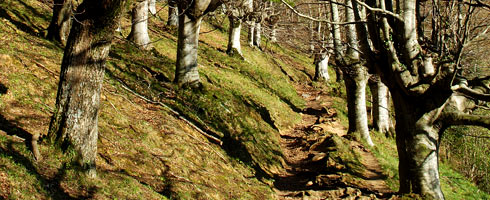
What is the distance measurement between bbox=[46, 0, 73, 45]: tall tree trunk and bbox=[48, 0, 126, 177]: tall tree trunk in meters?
5.46

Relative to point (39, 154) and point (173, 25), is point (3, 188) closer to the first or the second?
point (39, 154)

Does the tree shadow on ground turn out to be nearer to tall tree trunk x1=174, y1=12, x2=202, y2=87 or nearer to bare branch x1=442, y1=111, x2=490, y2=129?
tall tree trunk x1=174, y1=12, x2=202, y2=87

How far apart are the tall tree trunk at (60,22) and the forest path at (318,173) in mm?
6640

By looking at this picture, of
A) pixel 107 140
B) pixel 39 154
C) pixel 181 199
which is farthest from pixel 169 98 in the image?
pixel 39 154

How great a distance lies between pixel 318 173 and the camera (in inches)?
412

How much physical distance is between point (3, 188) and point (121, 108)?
4203mm

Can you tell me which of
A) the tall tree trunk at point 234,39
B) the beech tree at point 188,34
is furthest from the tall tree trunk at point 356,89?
the tall tree trunk at point 234,39

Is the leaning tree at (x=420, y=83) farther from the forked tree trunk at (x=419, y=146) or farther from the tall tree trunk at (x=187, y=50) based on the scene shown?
the tall tree trunk at (x=187, y=50)

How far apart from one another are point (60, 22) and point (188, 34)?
3.23m

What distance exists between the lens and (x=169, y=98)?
10.1m

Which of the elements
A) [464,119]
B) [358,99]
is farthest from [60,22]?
[464,119]

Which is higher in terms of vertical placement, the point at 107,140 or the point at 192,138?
the point at 107,140

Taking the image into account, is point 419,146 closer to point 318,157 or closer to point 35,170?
point 318,157

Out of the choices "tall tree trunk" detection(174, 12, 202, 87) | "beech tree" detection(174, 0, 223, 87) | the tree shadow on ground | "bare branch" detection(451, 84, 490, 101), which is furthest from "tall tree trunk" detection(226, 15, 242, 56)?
the tree shadow on ground
